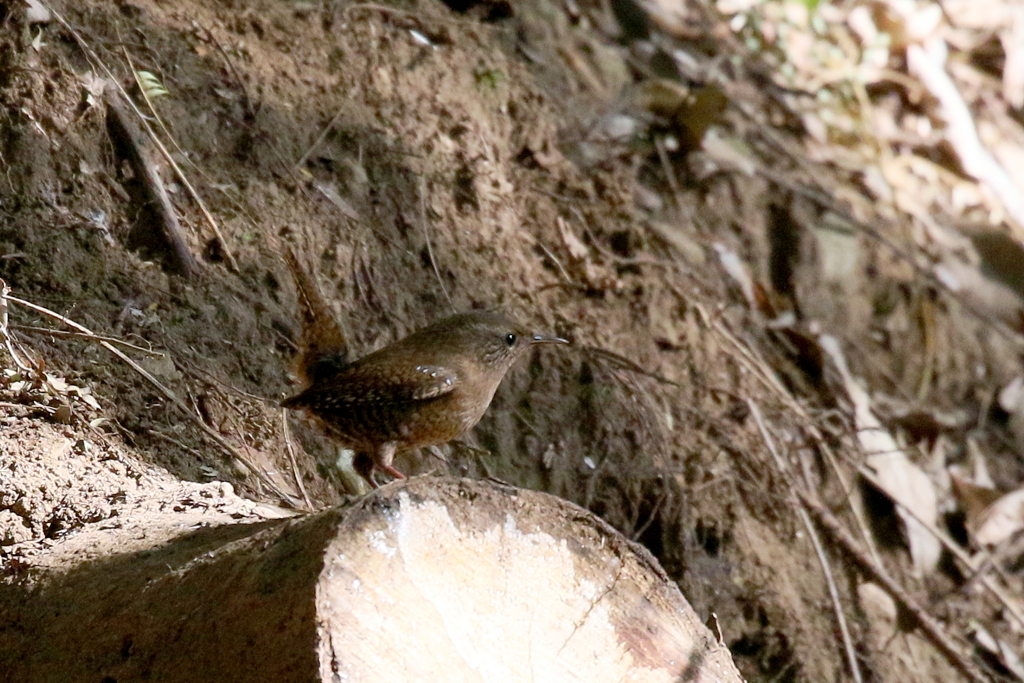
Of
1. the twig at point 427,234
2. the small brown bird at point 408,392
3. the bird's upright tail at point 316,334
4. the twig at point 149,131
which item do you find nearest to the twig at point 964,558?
the twig at point 427,234

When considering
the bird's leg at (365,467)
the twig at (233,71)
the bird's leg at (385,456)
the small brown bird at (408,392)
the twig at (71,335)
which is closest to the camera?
the twig at (71,335)

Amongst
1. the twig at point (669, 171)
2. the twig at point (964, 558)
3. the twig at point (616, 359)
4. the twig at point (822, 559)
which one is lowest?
the twig at point (964, 558)

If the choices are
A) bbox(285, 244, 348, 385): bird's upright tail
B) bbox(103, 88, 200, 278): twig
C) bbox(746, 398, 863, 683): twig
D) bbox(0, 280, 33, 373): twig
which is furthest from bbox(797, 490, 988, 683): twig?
bbox(0, 280, 33, 373): twig

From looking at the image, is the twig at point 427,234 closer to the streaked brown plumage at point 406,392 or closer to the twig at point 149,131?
the streaked brown plumage at point 406,392

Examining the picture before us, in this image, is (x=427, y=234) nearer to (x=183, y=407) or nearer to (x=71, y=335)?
(x=183, y=407)

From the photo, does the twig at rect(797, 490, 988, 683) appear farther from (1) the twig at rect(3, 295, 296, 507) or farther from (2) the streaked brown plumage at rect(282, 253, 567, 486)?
(1) the twig at rect(3, 295, 296, 507)

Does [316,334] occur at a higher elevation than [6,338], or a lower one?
lower

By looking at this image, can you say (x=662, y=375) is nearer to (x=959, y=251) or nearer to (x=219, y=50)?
(x=219, y=50)

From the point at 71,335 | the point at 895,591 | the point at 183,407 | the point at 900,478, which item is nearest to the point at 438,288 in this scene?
the point at 183,407

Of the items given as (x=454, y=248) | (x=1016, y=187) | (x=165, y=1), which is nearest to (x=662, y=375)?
(x=454, y=248)
